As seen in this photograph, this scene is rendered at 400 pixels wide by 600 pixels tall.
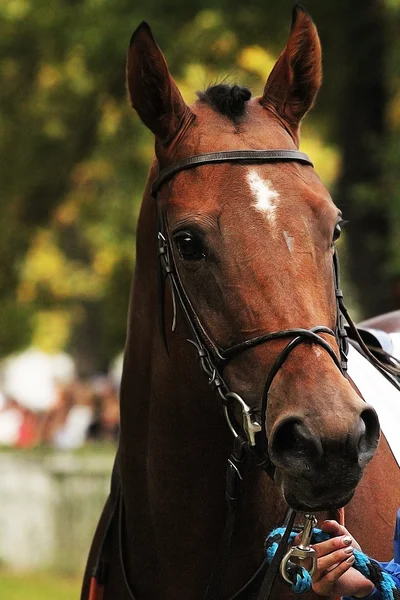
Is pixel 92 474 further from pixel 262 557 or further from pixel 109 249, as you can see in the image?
pixel 262 557

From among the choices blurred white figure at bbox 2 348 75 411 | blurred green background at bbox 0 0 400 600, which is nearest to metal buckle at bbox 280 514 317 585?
blurred green background at bbox 0 0 400 600

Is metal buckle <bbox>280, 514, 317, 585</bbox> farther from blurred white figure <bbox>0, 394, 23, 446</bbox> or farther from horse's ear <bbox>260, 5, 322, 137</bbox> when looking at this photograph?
blurred white figure <bbox>0, 394, 23, 446</bbox>

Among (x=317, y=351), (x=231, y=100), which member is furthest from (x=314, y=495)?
(x=231, y=100)

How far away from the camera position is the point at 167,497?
3.51 meters

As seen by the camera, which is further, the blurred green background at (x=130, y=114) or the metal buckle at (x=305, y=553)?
the blurred green background at (x=130, y=114)

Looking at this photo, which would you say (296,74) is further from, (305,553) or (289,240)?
(305,553)

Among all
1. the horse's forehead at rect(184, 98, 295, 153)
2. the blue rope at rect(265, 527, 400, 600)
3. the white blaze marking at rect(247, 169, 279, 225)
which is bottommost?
the blue rope at rect(265, 527, 400, 600)

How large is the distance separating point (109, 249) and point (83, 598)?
13429 millimetres

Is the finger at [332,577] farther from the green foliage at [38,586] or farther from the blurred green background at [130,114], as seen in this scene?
the green foliage at [38,586]

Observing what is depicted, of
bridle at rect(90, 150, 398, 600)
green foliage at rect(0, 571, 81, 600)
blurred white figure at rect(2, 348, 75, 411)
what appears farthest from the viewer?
blurred white figure at rect(2, 348, 75, 411)

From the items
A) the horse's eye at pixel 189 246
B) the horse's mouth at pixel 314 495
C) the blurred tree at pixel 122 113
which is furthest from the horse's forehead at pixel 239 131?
the blurred tree at pixel 122 113

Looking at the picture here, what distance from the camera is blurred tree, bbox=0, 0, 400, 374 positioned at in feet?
35.6

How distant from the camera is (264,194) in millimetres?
3203

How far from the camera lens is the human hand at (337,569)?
2.94 metres
